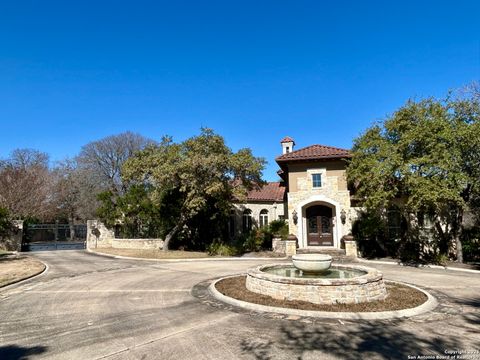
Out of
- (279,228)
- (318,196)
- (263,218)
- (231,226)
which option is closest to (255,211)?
(263,218)

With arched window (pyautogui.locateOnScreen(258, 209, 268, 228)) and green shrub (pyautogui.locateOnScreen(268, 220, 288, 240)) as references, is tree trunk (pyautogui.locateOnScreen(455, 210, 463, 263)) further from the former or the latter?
arched window (pyautogui.locateOnScreen(258, 209, 268, 228))

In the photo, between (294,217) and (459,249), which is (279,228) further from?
(459,249)

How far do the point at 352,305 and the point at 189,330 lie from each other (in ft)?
14.7

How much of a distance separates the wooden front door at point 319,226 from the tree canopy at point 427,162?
3899mm

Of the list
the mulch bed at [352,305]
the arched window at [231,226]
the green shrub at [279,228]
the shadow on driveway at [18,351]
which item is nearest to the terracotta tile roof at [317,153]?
the green shrub at [279,228]

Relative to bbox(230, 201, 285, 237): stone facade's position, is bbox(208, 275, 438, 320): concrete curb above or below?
below

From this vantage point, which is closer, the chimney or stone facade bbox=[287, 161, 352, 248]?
stone facade bbox=[287, 161, 352, 248]

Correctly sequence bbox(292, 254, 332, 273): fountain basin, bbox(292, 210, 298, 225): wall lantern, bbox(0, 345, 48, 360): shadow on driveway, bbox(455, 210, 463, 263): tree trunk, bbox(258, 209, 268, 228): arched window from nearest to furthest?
1. bbox(0, 345, 48, 360): shadow on driveway
2. bbox(292, 254, 332, 273): fountain basin
3. bbox(455, 210, 463, 263): tree trunk
4. bbox(292, 210, 298, 225): wall lantern
5. bbox(258, 209, 268, 228): arched window

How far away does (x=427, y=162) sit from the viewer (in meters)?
14.5

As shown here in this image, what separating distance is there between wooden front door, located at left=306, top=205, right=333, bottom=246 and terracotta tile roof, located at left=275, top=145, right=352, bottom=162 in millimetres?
3760

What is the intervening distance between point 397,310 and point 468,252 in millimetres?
13265

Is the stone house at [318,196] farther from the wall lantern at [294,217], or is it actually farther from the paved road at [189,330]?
the paved road at [189,330]

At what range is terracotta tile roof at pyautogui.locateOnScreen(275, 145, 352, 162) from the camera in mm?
20297

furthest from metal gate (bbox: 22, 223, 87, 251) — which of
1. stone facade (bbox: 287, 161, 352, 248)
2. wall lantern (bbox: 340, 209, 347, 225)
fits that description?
wall lantern (bbox: 340, 209, 347, 225)
